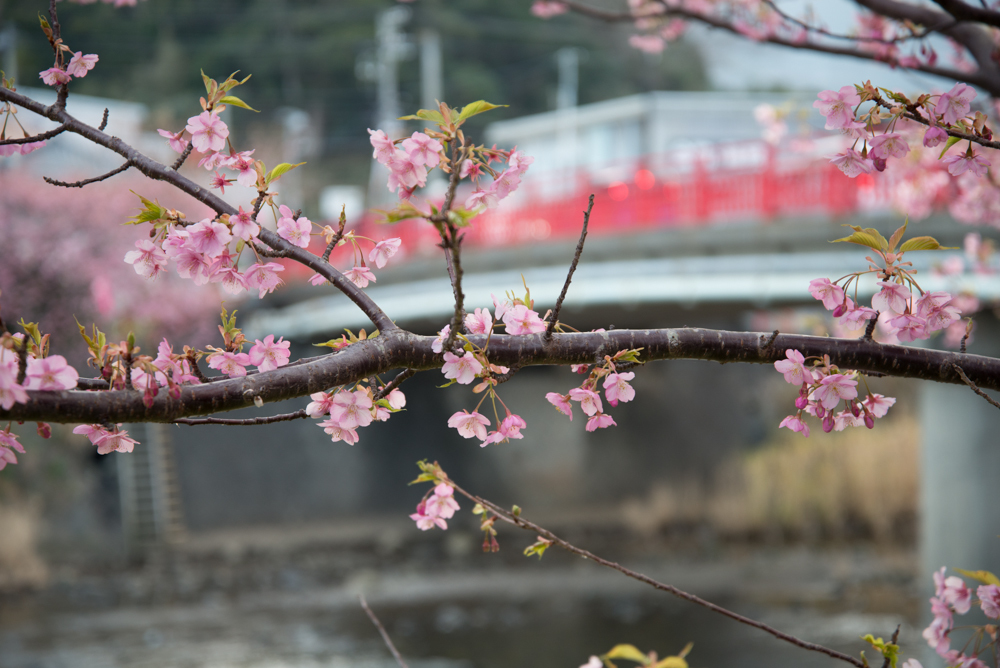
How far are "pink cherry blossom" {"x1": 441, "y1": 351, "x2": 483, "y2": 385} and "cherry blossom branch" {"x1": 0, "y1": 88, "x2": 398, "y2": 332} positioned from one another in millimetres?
144

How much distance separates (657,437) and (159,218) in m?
14.0

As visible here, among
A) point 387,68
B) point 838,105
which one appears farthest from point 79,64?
point 387,68

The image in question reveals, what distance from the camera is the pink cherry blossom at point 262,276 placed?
1.31 metres

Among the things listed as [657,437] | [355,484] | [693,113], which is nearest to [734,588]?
[657,437]

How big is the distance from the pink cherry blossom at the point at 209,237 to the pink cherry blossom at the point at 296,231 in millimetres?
188

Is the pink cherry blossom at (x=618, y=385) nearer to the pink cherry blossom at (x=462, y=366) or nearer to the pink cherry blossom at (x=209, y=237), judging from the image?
the pink cherry blossom at (x=462, y=366)

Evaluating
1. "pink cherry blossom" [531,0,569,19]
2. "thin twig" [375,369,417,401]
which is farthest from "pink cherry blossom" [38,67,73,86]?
"pink cherry blossom" [531,0,569,19]

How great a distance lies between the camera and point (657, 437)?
14.6 metres

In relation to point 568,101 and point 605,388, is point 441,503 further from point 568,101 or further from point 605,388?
point 568,101

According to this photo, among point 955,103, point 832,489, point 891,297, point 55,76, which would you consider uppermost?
point 55,76

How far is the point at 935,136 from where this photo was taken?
1.27 meters

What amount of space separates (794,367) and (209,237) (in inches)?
38.9

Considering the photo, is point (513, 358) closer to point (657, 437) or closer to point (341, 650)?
point (341, 650)

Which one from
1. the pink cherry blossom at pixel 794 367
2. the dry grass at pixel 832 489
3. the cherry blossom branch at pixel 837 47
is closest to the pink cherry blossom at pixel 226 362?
the pink cherry blossom at pixel 794 367
